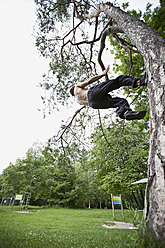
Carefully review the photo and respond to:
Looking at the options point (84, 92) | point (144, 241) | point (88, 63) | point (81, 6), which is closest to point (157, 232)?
point (144, 241)

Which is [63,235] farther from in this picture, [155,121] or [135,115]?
[155,121]

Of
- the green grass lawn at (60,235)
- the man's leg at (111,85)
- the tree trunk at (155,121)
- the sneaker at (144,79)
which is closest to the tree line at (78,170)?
the green grass lawn at (60,235)

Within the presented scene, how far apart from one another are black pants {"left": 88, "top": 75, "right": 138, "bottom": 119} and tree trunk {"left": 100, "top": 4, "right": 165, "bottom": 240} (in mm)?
604

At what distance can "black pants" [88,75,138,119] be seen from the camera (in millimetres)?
2878

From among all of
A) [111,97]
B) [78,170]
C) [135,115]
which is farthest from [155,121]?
[78,170]

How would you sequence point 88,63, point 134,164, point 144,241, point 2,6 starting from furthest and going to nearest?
point 134,164, point 88,63, point 2,6, point 144,241

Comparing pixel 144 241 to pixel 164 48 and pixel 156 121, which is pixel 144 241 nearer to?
pixel 156 121

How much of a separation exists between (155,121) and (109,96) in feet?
5.60

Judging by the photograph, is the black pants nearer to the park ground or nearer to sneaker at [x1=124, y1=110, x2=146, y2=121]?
sneaker at [x1=124, y1=110, x2=146, y2=121]

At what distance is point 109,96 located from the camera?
3346 mm

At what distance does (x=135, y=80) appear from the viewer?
266 centimetres

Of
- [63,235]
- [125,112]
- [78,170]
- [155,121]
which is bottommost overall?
[63,235]

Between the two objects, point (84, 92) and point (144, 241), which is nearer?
point (144, 241)

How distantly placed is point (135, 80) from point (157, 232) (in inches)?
89.0
